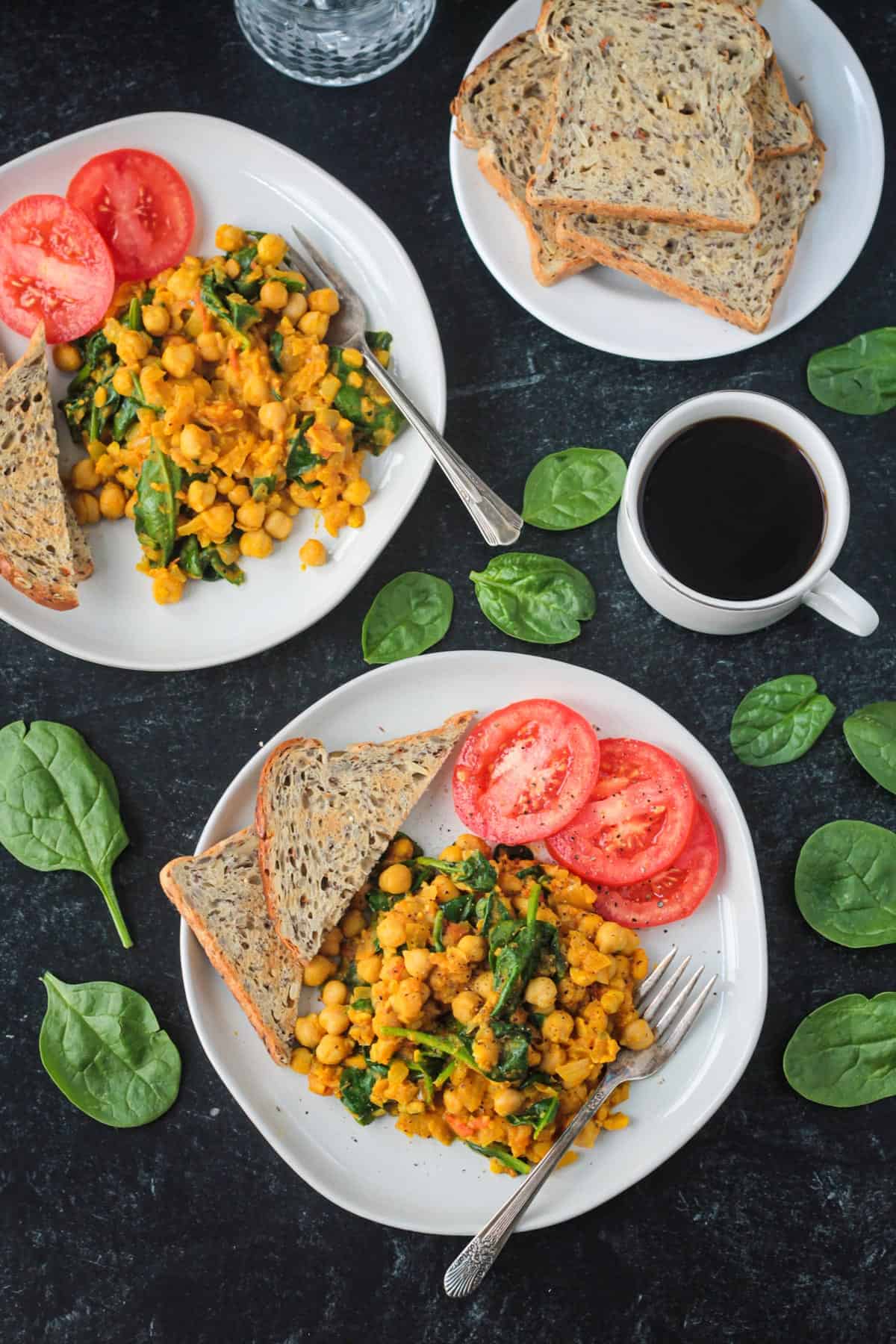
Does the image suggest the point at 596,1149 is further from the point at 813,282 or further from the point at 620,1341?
the point at 813,282

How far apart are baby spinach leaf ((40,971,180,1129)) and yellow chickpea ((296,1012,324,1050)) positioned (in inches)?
17.2

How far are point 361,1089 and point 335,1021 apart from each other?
18 centimetres

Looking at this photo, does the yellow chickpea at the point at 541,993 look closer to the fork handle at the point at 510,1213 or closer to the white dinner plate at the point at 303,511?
the fork handle at the point at 510,1213

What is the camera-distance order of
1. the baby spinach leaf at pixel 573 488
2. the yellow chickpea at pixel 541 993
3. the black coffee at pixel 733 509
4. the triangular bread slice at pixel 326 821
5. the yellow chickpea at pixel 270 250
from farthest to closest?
the baby spinach leaf at pixel 573 488 < the yellow chickpea at pixel 270 250 < the triangular bread slice at pixel 326 821 < the black coffee at pixel 733 509 < the yellow chickpea at pixel 541 993

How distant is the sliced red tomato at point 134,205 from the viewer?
304 centimetres

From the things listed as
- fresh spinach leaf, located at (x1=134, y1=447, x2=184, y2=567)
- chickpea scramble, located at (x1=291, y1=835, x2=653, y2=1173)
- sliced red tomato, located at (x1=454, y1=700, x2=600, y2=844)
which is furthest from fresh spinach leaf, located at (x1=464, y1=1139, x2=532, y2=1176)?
fresh spinach leaf, located at (x1=134, y1=447, x2=184, y2=567)

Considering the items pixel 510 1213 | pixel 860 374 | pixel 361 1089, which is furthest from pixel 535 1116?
pixel 860 374

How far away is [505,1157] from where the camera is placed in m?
2.80

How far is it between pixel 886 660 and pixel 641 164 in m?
1.48

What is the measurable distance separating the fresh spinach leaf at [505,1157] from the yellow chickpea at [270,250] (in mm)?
2290

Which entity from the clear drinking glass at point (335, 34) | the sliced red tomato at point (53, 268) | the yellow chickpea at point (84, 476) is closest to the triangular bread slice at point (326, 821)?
the yellow chickpea at point (84, 476)

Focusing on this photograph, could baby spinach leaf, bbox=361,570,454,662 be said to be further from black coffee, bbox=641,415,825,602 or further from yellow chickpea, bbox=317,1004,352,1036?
yellow chickpea, bbox=317,1004,352,1036

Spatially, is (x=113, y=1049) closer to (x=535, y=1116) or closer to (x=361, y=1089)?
(x=361, y=1089)

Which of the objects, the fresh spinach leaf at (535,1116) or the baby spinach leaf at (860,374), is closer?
the fresh spinach leaf at (535,1116)
